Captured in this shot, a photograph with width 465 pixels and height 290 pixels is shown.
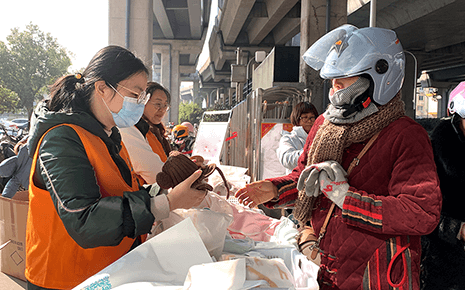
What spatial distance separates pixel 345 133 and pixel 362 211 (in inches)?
15.2

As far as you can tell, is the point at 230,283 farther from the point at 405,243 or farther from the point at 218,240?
the point at 405,243

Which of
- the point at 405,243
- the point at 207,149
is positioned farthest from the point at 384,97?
the point at 207,149

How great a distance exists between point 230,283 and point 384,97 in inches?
43.6

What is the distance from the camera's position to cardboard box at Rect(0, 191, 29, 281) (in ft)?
12.0

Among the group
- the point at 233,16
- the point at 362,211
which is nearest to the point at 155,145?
the point at 362,211

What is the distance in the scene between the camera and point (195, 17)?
28.3m

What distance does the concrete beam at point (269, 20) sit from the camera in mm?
16812

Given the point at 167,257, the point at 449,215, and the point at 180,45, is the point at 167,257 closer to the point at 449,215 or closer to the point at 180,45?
the point at 449,215

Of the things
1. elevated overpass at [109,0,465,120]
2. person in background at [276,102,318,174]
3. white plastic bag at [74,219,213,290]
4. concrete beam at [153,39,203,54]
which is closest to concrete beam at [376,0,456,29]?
elevated overpass at [109,0,465,120]

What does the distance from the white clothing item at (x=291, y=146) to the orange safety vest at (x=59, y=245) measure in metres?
2.81

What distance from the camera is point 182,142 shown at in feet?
29.6

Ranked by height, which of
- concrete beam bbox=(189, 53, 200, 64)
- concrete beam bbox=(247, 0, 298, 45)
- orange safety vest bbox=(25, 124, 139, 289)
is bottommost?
orange safety vest bbox=(25, 124, 139, 289)

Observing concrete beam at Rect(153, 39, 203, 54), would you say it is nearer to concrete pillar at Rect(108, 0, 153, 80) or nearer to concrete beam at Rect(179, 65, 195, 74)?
concrete beam at Rect(179, 65, 195, 74)

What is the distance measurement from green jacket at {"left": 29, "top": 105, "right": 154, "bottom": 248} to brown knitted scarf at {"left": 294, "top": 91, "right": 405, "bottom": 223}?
0.87 meters
